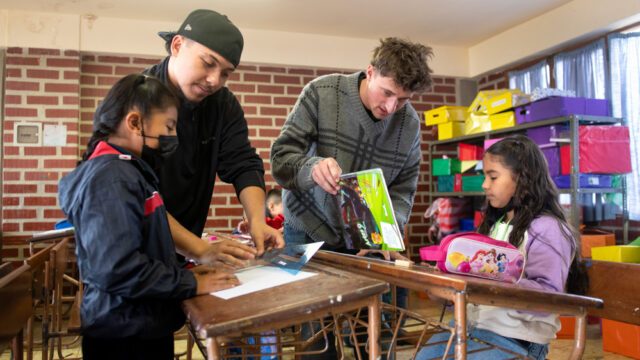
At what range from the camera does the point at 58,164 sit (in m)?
3.98

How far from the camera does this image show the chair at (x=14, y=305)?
1171 millimetres

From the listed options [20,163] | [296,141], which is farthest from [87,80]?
[296,141]

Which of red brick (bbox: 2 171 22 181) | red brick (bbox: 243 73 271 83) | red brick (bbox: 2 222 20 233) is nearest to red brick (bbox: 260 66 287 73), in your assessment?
red brick (bbox: 243 73 271 83)

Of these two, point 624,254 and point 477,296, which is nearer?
point 477,296

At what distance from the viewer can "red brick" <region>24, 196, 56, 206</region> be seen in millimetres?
3939

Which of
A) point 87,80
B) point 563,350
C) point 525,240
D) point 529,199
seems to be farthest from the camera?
point 87,80

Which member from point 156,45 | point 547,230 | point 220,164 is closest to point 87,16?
point 156,45

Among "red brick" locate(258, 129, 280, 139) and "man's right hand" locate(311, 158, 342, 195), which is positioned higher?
"red brick" locate(258, 129, 280, 139)

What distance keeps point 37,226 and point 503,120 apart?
11.9 feet

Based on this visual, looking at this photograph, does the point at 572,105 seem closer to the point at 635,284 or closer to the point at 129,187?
the point at 635,284

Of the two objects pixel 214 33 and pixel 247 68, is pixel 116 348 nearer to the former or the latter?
pixel 214 33

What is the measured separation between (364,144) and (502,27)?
10.7 feet

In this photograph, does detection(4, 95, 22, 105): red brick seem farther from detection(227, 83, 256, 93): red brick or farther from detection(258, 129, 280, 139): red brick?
detection(258, 129, 280, 139): red brick

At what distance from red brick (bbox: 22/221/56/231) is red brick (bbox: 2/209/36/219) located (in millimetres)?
53
